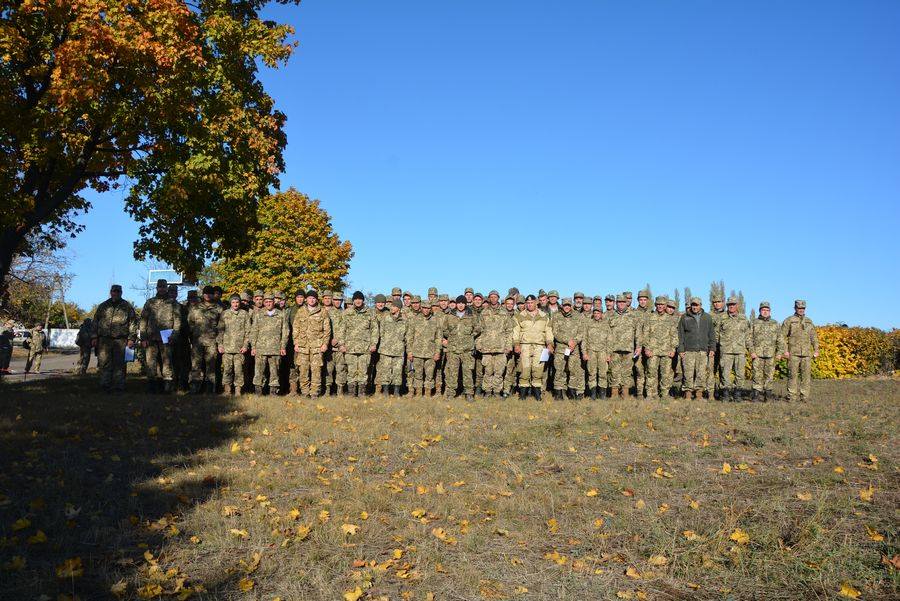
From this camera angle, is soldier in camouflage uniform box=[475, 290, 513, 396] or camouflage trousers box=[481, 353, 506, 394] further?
camouflage trousers box=[481, 353, 506, 394]

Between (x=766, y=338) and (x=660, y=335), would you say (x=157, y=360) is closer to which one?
(x=660, y=335)

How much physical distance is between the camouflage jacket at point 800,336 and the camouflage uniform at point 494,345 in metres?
6.53

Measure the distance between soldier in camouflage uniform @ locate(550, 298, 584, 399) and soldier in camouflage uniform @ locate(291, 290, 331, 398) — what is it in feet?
16.7

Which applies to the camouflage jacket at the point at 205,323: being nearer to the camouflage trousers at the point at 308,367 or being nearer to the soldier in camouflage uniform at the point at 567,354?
the camouflage trousers at the point at 308,367

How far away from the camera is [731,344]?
48.2 ft

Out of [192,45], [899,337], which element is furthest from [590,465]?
[899,337]

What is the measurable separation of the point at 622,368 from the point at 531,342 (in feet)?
7.74

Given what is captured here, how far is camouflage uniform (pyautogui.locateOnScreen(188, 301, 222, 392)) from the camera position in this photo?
46.9ft

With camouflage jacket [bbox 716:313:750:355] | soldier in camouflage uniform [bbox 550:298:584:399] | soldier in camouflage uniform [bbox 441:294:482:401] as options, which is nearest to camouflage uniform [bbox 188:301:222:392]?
soldier in camouflage uniform [bbox 441:294:482:401]

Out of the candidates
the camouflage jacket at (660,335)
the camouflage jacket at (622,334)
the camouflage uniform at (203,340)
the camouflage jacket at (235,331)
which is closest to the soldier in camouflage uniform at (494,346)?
the camouflage jacket at (622,334)

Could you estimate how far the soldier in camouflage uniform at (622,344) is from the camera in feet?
48.3

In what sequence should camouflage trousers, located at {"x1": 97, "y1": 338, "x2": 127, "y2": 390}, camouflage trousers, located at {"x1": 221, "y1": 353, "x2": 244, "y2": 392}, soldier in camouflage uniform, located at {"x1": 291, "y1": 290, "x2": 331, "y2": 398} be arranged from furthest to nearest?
1. soldier in camouflage uniform, located at {"x1": 291, "y1": 290, "x2": 331, "y2": 398}
2. camouflage trousers, located at {"x1": 221, "y1": 353, "x2": 244, "y2": 392}
3. camouflage trousers, located at {"x1": 97, "y1": 338, "x2": 127, "y2": 390}

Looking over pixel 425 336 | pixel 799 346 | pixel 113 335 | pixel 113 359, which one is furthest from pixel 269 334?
pixel 799 346

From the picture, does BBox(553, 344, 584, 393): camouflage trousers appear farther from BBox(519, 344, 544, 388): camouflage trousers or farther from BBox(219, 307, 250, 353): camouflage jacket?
BBox(219, 307, 250, 353): camouflage jacket
